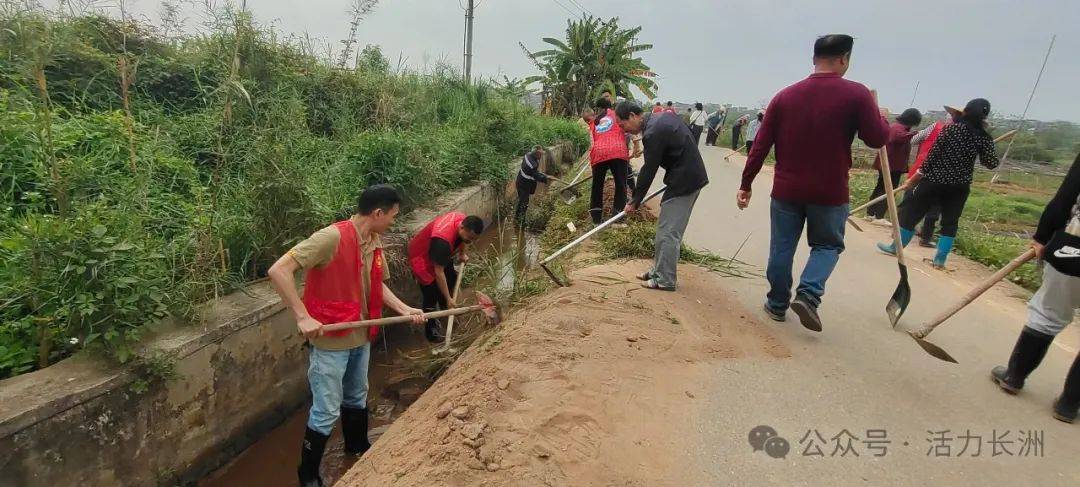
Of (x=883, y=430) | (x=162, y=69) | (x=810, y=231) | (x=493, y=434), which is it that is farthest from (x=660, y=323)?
(x=162, y=69)

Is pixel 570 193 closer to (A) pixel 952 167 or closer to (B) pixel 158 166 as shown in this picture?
(A) pixel 952 167

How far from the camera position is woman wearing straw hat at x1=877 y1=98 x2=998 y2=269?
16.4 feet

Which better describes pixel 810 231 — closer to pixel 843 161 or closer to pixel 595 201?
pixel 843 161

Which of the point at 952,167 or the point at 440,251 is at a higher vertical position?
the point at 952,167

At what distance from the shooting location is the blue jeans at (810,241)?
131 inches

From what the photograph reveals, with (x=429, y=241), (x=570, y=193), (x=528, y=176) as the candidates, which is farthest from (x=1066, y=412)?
(x=570, y=193)

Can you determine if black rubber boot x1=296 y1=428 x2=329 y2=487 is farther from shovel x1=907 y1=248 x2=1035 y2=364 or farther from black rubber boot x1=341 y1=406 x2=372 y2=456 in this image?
A: shovel x1=907 y1=248 x2=1035 y2=364

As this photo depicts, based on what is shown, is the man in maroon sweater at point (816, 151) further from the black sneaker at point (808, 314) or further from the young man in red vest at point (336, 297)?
the young man in red vest at point (336, 297)

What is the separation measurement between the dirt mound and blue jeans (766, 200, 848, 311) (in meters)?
0.38

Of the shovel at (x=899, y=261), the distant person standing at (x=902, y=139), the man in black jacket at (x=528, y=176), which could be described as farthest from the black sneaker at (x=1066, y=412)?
the man in black jacket at (x=528, y=176)

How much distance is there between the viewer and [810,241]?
11.3ft

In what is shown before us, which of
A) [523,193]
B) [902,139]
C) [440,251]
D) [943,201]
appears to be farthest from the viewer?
[523,193]

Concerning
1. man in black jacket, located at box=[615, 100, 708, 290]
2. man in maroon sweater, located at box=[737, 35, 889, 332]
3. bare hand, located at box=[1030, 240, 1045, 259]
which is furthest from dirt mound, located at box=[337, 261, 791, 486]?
bare hand, located at box=[1030, 240, 1045, 259]

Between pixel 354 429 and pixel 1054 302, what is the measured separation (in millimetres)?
3869
